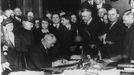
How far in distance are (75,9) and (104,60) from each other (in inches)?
32.5

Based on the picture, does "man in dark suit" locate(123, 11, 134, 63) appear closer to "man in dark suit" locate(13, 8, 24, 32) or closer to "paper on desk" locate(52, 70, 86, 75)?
"paper on desk" locate(52, 70, 86, 75)

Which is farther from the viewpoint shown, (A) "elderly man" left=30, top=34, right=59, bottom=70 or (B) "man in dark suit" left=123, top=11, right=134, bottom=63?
(A) "elderly man" left=30, top=34, right=59, bottom=70

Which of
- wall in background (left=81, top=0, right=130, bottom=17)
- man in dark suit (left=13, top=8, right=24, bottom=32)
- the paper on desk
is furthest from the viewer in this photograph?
man in dark suit (left=13, top=8, right=24, bottom=32)

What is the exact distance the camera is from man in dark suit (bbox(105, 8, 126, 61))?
3.51 m

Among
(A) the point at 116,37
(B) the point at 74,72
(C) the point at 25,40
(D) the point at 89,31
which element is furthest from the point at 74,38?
(C) the point at 25,40

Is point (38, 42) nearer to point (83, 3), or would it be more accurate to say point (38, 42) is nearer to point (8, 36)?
point (8, 36)

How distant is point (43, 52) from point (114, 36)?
105 cm

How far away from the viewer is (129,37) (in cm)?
352

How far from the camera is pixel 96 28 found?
3602 millimetres

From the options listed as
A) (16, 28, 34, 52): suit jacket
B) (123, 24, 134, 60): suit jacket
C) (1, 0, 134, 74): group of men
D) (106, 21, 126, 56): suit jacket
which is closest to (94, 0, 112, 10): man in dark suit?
(1, 0, 134, 74): group of men

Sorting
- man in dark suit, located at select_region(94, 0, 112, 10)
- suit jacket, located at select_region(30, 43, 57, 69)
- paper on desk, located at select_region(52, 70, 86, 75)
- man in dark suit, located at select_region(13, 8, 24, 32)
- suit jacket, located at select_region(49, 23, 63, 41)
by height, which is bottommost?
paper on desk, located at select_region(52, 70, 86, 75)

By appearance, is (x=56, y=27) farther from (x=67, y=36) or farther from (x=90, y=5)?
(x=90, y=5)

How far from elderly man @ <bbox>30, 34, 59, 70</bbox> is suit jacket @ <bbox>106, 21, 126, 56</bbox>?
31.6 inches

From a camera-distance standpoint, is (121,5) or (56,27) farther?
(56,27)
